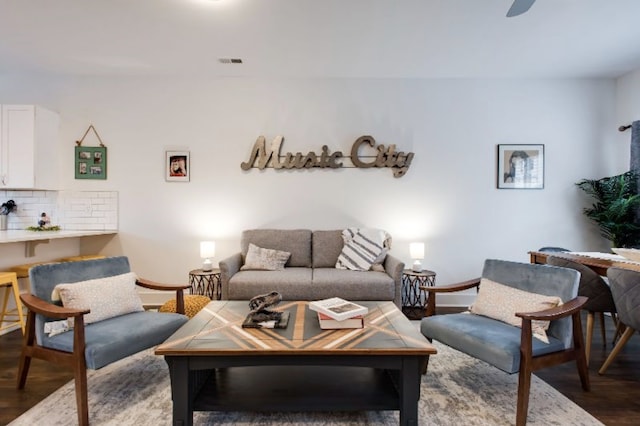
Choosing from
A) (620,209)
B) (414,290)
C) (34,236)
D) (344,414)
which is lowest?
(344,414)

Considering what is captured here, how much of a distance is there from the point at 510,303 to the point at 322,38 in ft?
8.87

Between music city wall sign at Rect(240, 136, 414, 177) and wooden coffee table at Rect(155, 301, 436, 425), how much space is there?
241 cm

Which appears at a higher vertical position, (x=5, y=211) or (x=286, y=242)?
(x=5, y=211)

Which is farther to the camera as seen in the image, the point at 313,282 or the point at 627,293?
the point at 313,282

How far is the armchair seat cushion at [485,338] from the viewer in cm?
177

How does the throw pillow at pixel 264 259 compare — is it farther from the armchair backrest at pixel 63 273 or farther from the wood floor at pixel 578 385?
the wood floor at pixel 578 385

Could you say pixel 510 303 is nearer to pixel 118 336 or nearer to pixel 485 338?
pixel 485 338

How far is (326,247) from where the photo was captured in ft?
12.5

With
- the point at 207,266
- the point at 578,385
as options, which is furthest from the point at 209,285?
the point at 578,385

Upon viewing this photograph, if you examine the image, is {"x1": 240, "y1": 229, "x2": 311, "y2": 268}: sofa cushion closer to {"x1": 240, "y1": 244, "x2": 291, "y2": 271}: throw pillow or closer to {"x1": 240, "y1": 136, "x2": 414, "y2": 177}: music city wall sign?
{"x1": 240, "y1": 244, "x2": 291, "y2": 271}: throw pillow

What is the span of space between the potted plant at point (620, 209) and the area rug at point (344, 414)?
91.5 inches

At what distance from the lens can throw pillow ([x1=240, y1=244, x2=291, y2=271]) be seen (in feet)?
11.6

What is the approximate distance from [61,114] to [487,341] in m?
5.01

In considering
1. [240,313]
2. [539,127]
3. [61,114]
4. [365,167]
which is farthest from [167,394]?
[539,127]
